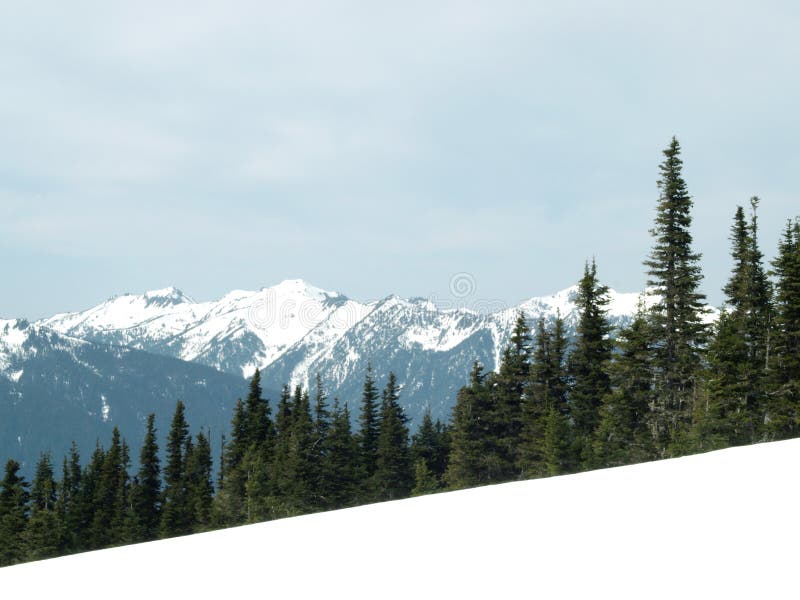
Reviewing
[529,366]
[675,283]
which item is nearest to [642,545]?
[675,283]

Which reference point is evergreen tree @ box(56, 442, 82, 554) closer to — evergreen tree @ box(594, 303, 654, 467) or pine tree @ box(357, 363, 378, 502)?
pine tree @ box(357, 363, 378, 502)

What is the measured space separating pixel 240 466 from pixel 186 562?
207 ft

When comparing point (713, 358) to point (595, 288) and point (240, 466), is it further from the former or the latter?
point (240, 466)

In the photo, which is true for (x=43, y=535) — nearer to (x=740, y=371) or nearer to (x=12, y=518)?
(x=12, y=518)

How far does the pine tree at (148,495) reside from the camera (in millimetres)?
74250

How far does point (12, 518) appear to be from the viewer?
7425cm

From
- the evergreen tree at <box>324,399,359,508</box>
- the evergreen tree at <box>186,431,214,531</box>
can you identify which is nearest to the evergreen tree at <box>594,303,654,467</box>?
the evergreen tree at <box>324,399,359,508</box>

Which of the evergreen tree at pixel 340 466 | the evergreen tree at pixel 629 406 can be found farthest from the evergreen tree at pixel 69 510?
the evergreen tree at pixel 629 406

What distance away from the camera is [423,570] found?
6844mm

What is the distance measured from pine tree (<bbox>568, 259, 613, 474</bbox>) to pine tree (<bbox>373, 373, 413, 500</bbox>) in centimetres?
2245

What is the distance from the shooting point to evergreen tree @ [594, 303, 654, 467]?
38.4 metres

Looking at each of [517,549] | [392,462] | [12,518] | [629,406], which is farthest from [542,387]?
[12,518]

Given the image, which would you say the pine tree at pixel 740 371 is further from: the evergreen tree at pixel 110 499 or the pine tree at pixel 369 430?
the evergreen tree at pixel 110 499

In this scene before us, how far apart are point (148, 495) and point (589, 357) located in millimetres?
55201
